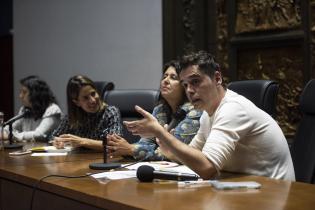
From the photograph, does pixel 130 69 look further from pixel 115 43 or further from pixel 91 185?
pixel 91 185

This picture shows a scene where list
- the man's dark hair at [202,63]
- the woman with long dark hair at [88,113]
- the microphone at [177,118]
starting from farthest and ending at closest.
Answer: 1. the woman with long dark hair at [88,113]
2. the microphone at [177,118]
3. the man's dark hair at [202,63]

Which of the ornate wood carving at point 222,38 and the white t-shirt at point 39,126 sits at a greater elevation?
the ornate wood carving at point 222,38

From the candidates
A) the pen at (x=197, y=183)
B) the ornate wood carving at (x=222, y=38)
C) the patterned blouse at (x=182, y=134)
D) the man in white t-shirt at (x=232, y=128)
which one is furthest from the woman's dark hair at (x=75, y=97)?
the pen at (x=197, y=183)

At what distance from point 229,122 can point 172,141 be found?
24 cm

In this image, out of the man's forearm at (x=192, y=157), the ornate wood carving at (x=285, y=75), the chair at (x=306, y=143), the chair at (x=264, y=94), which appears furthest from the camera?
the ornate wood carving at (x=285, y=75)

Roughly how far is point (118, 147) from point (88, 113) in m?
0.93

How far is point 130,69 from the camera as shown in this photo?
5043 mm

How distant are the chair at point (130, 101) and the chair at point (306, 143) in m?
1.32

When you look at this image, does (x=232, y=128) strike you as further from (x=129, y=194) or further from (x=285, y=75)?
(x=285, y=75)

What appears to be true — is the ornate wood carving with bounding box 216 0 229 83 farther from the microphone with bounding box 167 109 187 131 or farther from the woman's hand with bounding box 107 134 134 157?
the woman's hand with bounding box 107 134 134 157

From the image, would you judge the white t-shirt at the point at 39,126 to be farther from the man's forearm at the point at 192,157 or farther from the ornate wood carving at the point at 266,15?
the man's forearm at the point at 192,157

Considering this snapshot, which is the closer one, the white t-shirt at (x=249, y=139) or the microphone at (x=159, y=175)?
the microphone at (x=159, y=175)

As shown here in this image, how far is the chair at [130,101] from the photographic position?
347cm

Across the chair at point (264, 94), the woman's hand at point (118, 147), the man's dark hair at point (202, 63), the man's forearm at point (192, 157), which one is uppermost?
the man's dark hair at point (202, 63)
